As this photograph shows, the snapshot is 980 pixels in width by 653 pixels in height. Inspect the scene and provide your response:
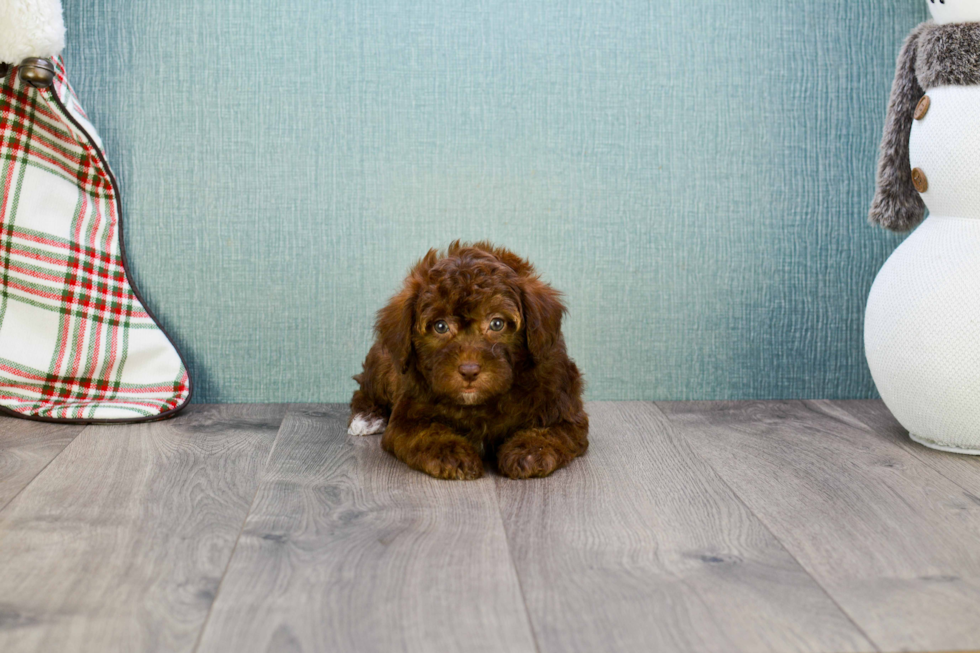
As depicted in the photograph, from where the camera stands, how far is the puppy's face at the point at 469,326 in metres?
1.84

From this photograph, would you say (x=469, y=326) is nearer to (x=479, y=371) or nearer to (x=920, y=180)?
(x=479, y=371)

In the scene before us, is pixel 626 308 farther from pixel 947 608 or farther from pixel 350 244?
pixel 947 608

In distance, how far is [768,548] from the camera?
1.55m

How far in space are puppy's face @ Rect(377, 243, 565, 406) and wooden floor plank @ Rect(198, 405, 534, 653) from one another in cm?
23

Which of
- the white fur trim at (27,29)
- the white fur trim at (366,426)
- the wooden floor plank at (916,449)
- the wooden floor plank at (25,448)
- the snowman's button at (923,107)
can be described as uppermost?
the white fur trim at (27,29)

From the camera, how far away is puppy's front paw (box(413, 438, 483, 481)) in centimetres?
191

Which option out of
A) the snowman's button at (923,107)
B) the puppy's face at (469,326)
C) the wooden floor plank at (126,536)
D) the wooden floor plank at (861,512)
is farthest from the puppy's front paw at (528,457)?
the snowman's button at (923,107)

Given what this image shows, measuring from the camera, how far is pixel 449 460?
191cm

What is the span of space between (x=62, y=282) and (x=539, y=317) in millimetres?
1335

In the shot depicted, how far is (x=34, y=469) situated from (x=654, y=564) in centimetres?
135

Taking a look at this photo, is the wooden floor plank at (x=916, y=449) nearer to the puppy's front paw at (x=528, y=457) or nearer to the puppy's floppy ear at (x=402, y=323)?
the puppy's front paw at (x=528, y=457)

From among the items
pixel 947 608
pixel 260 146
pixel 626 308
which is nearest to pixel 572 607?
pixel 947 608

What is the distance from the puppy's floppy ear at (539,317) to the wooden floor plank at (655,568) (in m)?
0.29

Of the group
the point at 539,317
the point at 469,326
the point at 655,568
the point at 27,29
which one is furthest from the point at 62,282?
the point at 655,568
